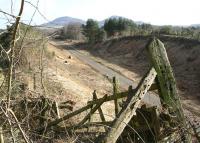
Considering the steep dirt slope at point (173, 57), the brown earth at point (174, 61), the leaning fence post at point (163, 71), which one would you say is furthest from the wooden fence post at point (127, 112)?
the steep dirt slope at point (173, 57)

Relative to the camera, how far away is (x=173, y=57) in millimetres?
40781

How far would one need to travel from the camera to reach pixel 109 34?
7644cm

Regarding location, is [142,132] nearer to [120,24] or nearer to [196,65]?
[196,65]

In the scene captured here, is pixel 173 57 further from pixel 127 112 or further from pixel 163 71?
pixel 127 112

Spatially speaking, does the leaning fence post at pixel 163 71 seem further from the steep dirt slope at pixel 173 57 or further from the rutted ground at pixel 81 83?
the steep dirt slope at pixel 173 57

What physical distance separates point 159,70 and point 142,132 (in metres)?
1.70

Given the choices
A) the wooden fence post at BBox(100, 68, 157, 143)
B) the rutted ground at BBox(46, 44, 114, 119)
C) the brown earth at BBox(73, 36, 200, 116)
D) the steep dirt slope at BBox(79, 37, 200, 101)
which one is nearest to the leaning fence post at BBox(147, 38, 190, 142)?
the wooden fence post at BBox(100, 68, 157, 143)

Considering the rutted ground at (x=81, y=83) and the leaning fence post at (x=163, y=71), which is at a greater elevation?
the leaning fence post at (x=163, y=71)

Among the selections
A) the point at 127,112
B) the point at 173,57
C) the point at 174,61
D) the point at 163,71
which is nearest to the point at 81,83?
the point at 174,61

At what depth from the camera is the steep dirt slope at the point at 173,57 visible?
30106 mm

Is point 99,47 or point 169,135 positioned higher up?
point 169,135

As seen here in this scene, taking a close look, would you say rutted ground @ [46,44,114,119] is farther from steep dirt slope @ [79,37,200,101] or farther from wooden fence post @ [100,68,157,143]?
wooden fence post @ [100,68,157,143]

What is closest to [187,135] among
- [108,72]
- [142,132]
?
[142,132]

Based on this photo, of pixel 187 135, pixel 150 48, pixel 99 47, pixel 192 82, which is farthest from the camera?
pixel 99 47
